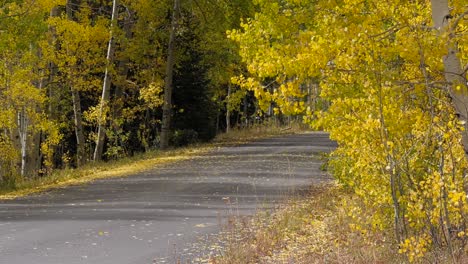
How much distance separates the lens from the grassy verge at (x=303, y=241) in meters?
8.58

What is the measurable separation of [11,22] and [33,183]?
4.11 metres

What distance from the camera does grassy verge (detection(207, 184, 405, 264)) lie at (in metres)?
8.58

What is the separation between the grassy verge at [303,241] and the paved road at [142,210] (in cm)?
73

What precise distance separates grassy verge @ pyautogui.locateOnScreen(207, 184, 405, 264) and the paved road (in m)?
0.73

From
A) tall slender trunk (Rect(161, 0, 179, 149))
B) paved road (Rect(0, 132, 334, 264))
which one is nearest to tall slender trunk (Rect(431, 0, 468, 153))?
paved road (Rect(0, 132, 334, 264))

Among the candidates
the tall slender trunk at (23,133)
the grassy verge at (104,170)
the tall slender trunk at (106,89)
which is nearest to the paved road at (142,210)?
the grassy verge at (104,170)

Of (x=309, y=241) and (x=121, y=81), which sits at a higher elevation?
(x=121, y=81)

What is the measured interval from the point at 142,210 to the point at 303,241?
4.60 meters

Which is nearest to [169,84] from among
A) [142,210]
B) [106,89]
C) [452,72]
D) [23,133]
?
[106,89]

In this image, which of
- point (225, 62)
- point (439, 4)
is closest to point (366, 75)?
point (439, 4)

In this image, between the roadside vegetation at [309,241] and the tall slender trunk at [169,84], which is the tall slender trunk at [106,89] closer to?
the tall slender trunk at [169,84]

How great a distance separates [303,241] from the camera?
1034 centimetres

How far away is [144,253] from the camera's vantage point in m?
10.1

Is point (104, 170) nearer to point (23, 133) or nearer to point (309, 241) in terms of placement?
point (23, 133)
